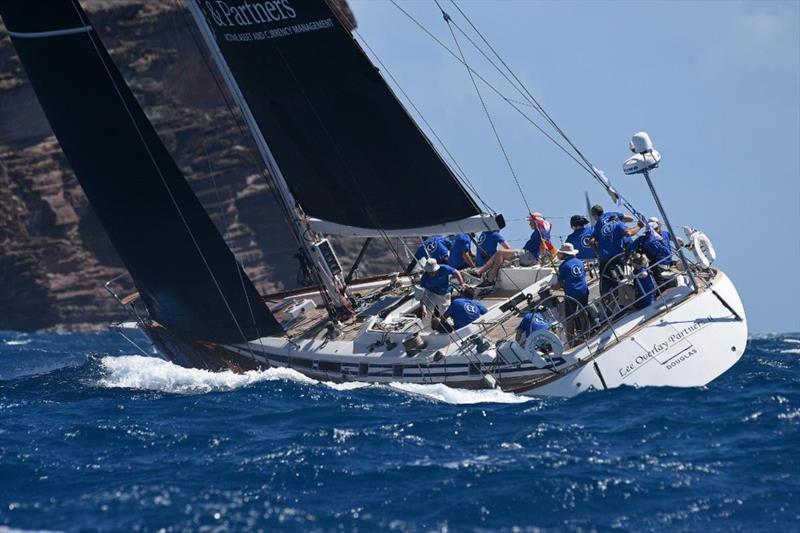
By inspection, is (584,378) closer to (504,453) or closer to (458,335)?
(458,335)

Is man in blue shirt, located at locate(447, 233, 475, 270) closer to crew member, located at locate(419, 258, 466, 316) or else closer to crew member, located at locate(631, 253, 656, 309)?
crew member, located at locate(419, 258, 466, 316)

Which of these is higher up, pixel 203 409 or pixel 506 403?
pixel 203 409

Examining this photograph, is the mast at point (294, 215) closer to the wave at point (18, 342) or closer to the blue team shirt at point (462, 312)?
the blue team shirt at point (462, 312)

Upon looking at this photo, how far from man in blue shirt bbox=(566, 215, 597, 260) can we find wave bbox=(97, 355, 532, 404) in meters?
3.95

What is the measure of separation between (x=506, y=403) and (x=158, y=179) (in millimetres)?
6328

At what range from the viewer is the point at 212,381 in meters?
18.6

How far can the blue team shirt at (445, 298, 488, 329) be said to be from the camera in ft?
56.0

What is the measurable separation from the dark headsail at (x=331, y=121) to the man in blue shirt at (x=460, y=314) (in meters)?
1.45

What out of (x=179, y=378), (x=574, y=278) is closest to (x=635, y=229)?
(x=574, y=278)

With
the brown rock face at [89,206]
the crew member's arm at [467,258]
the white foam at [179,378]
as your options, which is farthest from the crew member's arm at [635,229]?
the brown rock face at [89,206]

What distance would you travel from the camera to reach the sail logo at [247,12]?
60.2 feet

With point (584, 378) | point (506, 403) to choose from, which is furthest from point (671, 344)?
point (506, 403)

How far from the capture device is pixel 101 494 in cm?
1191

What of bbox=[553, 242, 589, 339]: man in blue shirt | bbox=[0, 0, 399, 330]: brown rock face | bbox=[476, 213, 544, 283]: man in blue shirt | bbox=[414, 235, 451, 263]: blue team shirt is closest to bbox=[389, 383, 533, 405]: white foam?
bbox=[553, 242, 589, 339]: man in blue shirt
